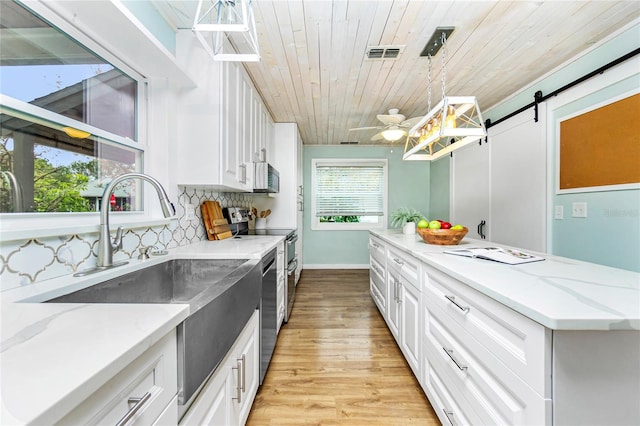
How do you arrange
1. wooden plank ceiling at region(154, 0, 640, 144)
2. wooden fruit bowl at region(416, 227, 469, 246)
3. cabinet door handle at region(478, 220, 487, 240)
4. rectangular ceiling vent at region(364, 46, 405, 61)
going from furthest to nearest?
cabinet door handle at region(478, 220, 487, 240) < rectangular ceiling vent at region(364, 46, 405, 61) < wooden fruit bowl at region(416, 227, 469, 246) < wooden plank ceiling at region(154, 0, 640, 144)

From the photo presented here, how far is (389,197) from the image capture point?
16.5 feet

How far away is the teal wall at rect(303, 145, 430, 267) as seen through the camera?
16.4 ft

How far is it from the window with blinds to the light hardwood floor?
2.42 metres

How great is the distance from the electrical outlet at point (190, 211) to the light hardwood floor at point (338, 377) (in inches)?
49.7

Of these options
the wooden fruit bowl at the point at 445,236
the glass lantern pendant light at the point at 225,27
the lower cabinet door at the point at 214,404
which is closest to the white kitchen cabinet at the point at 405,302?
the wooden fruit bowl at the point at 445,236

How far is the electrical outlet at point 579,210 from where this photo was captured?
2.06m

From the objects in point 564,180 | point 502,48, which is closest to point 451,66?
point 502,48

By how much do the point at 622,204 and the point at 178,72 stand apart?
123 inches

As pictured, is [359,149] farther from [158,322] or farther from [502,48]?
[158,322]

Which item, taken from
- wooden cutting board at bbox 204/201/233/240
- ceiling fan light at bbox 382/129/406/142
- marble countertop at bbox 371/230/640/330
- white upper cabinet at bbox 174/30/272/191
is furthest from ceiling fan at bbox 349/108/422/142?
marble countertop at bbox 371/230/640/330

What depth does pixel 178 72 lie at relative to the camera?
161 cm

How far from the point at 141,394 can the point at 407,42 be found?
2.38 m

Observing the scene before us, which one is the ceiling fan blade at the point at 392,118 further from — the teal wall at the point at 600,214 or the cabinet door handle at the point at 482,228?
the cabinet door handle at the point at 482,228

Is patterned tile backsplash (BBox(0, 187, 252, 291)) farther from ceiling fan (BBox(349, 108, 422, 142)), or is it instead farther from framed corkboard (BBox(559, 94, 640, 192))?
framed corkboard (BBox(559, 94, 640, 192))
